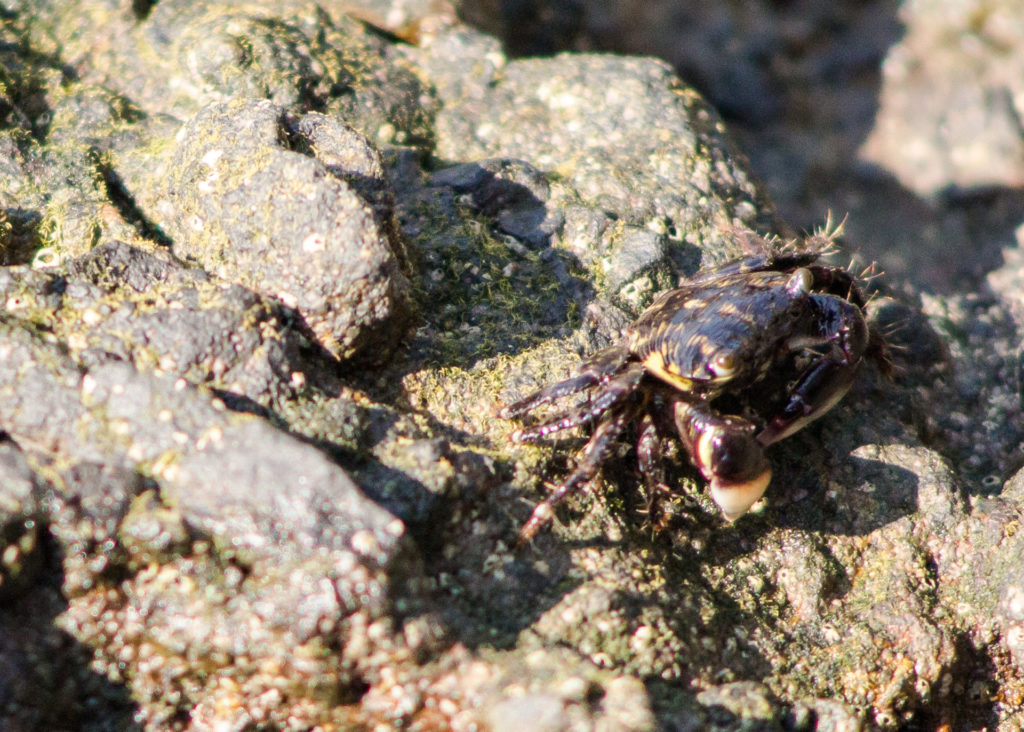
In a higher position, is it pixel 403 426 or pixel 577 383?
pixel 577 383

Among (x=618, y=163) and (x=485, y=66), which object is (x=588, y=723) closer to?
(x=618, y=163)

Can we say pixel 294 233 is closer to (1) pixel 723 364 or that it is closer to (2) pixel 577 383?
(2) pixel 577 383

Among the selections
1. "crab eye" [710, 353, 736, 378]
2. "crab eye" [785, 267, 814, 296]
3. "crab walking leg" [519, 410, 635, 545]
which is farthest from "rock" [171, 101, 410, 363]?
"crab eye" [785, 267, 814, 296]

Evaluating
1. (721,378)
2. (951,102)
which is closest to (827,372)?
(721,378)

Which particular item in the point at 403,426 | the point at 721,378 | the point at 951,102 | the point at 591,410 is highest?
the point at 951,102

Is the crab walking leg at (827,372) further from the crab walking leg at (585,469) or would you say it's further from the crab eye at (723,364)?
the crab walking leg at (585,469)

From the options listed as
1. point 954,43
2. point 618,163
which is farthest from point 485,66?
point 954,43
